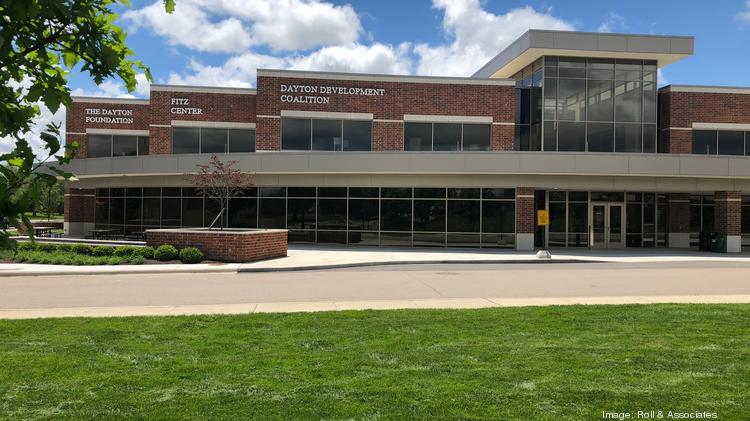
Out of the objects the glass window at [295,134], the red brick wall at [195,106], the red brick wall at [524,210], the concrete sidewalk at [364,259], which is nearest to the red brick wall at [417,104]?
the glass window at [295,134]

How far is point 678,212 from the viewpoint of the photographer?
96.2 feet

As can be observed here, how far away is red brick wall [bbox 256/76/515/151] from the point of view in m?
29.1

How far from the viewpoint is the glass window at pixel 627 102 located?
29.4 metres

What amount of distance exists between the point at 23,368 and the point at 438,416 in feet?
14.1

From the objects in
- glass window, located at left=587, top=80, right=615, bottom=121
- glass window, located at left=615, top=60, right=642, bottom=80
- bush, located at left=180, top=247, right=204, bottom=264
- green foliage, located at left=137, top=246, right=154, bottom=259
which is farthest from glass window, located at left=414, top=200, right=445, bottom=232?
glass window, located at left=615, top=60, right=642, bottom=80

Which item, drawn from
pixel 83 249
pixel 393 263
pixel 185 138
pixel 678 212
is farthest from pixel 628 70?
pixel 83 249

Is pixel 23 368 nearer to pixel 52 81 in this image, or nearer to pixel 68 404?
pixel 68 404

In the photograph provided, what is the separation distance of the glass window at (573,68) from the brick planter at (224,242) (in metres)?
18.7

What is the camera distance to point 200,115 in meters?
30.6

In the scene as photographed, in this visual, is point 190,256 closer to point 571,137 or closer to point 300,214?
point 300,214

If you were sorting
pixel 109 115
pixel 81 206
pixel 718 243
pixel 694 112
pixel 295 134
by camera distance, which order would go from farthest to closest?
pixel 109 115 → pixel 81 206 → pixel 694 112 → pixel 295 134 → pixel 718 243

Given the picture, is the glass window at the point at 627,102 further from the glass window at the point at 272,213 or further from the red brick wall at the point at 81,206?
the red brick wall at the point at 81,206

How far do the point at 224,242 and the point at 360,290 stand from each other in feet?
26.6

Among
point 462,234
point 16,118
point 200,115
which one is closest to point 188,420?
point 16,118
